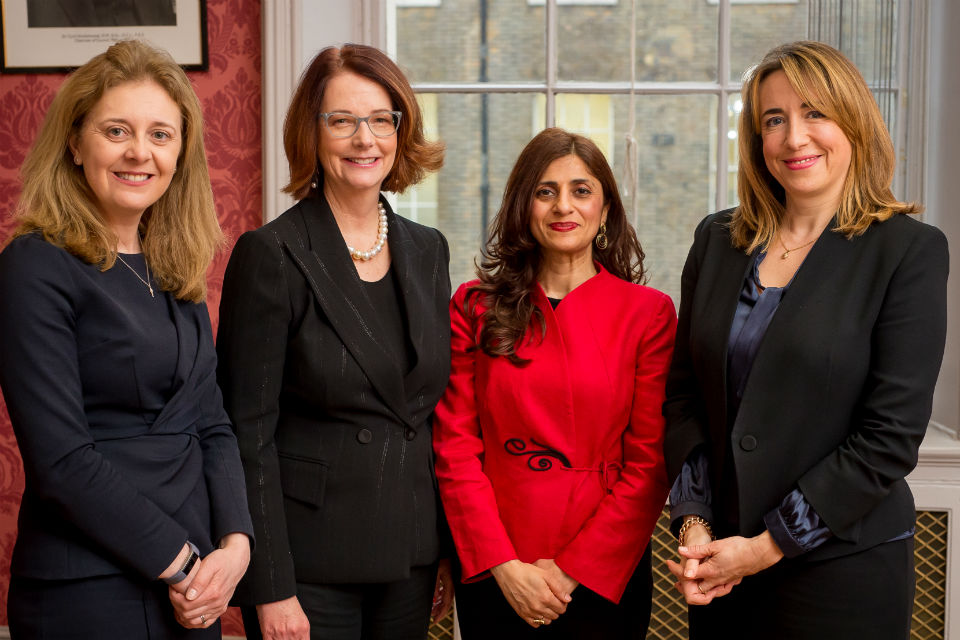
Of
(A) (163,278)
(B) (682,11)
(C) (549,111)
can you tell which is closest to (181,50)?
(C) (549,111)

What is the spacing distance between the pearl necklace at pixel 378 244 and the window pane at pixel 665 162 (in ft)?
3.66

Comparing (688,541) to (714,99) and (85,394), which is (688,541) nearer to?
(85,394)

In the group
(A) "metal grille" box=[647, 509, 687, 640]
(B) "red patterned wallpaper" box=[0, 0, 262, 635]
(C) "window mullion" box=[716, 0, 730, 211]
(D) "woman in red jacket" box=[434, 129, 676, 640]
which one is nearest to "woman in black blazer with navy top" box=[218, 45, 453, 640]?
(D) "woman in red jacket" box=[434, 129, 676, 640]

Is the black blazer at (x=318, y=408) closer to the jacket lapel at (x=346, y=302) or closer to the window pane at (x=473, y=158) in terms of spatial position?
the jacket lapel at (x=346, y=302)

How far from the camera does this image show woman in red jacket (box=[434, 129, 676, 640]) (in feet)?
5.59

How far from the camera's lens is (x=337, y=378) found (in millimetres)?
1556

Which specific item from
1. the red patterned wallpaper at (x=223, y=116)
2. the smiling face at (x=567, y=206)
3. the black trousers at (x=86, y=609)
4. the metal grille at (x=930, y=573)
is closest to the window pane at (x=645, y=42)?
the red patterned wallpaper at (x=223, y=116)

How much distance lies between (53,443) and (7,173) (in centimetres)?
172

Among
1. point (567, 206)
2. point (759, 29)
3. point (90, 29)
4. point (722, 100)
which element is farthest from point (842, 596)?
point (90, 29)

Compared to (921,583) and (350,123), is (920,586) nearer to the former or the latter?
(921,583)

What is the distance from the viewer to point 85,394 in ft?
4.26

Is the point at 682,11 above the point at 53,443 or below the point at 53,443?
above

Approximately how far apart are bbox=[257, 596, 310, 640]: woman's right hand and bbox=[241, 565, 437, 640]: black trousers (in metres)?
0.03

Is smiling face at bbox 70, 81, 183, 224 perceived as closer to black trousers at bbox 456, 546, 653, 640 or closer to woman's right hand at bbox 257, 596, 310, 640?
woman's right hand at bbox 257, 596, 310, 640
